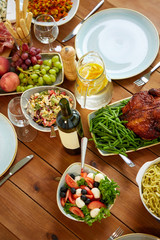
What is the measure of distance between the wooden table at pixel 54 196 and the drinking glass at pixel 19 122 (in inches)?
1.6

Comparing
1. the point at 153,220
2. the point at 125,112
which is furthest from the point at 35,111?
the point at 153,220

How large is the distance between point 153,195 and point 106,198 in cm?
24

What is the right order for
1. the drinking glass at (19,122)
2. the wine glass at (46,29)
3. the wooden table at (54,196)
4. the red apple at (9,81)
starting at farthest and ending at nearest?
Answer: the wine glass at (46,29) → the red apple at (9,81) → the drinking glass at (19,122) → the wooden table at (54,196)

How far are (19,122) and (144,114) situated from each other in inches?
26.8

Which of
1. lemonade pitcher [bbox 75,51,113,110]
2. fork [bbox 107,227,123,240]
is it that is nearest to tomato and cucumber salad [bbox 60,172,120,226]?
fork [bbox 107,227,123,240]

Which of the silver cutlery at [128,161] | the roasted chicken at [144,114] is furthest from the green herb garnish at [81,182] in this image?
the roasted chicken at [144,114]

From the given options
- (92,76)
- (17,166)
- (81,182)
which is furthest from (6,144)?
(92,76)

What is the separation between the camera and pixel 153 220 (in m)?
1.46

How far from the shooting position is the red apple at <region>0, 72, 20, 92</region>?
1.70 m

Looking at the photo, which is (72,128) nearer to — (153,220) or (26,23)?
(153,220)

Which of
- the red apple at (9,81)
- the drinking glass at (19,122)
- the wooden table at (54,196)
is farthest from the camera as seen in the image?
the red apple at (9,81)

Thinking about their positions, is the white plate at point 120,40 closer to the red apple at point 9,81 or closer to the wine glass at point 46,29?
the wine glass at point 46,29

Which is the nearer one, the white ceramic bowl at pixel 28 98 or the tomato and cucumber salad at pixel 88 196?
the tomato and cucumber salad at pixel 88 196

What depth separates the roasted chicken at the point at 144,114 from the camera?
149cm
